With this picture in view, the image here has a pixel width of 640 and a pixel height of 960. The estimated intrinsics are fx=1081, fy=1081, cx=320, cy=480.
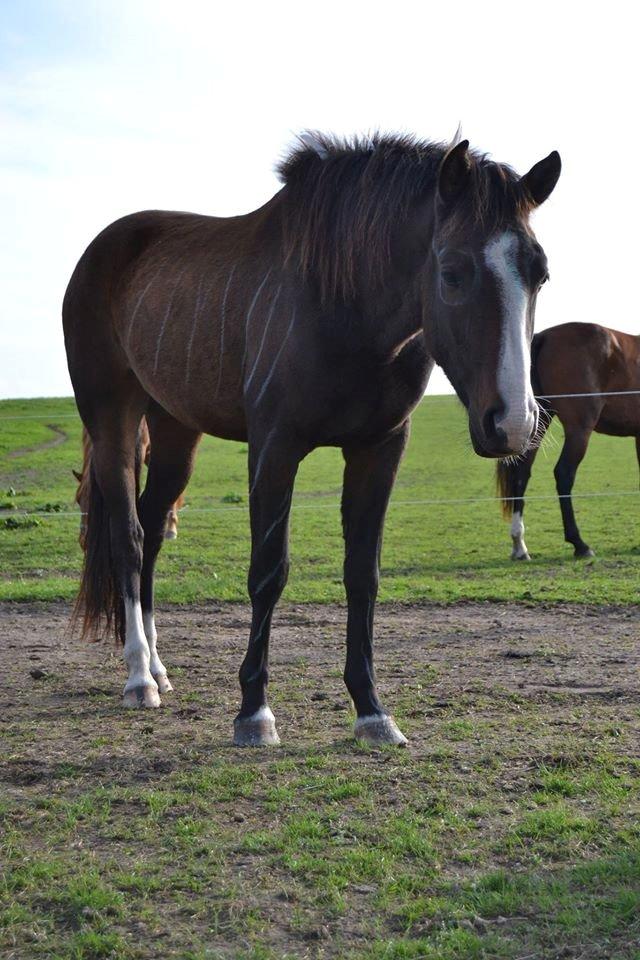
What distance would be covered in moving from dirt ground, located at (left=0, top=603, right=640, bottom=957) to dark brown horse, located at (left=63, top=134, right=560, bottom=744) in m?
0.26

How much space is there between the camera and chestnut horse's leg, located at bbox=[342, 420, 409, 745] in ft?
14.2

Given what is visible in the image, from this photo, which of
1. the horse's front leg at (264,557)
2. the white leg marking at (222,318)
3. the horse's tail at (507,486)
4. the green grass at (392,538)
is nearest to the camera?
the horse's front leg at (264,557)

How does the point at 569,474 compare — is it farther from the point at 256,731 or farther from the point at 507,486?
the point at 256,731

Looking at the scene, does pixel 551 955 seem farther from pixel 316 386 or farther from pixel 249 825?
pixel 316 386

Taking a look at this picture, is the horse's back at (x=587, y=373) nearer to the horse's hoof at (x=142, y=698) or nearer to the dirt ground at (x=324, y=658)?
the dirt ground at (x=324, y=658)

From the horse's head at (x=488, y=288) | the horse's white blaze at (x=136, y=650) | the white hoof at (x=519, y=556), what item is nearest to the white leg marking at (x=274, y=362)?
the horse's head at (x=488, y=288)

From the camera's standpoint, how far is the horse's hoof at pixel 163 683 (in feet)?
17.4

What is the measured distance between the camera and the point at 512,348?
339cm

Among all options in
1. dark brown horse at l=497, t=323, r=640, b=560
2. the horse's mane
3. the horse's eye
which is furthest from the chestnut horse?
dark brown horse at l=497, t=323, r=640, b=560

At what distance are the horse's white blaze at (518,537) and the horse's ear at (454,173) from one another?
7114 mm

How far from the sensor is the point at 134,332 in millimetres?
5148

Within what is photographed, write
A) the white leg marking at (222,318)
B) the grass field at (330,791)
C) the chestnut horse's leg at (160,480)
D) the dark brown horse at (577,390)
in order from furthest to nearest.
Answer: the dark brown horse at (577,390), the chestnut horse's leg at (160,480), the white leg marking at (222,318), the grass field at (330,791)

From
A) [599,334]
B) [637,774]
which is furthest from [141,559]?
[599,334]

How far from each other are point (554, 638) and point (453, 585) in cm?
218
